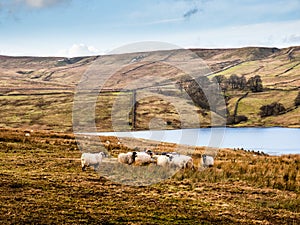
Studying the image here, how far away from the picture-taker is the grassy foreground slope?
11820 millimetres

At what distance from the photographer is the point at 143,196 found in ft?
49.1

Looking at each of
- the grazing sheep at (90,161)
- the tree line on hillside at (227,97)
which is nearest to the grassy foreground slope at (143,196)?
the grazing sheep at (90,161)

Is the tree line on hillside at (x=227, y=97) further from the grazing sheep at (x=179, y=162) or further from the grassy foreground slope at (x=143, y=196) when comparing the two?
the grassy foreground slope at (x=143, y=196)

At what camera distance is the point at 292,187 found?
1788 centimetres

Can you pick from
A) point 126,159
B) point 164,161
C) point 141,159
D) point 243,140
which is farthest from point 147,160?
point 243,140

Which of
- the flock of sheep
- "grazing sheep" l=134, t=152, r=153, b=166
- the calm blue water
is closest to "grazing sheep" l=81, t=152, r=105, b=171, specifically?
the flock of sheep

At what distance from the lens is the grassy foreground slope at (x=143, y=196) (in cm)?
1182

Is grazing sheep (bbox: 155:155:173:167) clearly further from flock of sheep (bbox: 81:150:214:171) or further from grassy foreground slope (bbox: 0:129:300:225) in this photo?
grassy foreground slope (bbox: 0:129:300:225)

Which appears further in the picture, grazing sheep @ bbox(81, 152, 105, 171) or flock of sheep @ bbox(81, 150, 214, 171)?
flock of sheep @ bbox(81, 150, 214, 171)

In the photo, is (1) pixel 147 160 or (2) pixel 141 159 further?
(1) pixel 147 160

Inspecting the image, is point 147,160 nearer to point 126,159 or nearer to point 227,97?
point 126,159

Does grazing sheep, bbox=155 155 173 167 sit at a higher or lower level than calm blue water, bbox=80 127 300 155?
higher

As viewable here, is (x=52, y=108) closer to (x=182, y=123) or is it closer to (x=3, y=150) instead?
(x=182, y=123)

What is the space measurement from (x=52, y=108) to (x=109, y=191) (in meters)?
147
